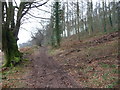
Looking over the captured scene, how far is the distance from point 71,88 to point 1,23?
8628 millimetres

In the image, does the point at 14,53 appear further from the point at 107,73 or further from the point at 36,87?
the point at 107,73

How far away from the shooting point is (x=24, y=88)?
792 cm

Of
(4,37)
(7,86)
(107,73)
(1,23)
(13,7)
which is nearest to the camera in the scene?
(7,86)

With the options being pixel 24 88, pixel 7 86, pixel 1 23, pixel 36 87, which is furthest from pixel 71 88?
pixel 1 23

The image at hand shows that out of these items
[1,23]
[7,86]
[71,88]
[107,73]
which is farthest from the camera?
[1,23]

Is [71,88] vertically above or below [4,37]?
below

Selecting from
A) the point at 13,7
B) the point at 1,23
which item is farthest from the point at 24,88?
the point at 13,7

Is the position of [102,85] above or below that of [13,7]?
below

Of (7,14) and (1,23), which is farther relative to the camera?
(7,14)

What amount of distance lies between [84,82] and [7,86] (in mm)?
4215

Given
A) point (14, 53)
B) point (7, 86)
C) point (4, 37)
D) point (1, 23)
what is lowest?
point (7, 86)

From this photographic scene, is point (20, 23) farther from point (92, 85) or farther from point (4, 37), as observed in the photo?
point (92, 85)

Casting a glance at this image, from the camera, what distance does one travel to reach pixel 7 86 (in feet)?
27.5

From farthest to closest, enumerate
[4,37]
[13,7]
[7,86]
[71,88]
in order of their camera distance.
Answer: [13,7] → [4,37] → [7,86] → [71,88]
